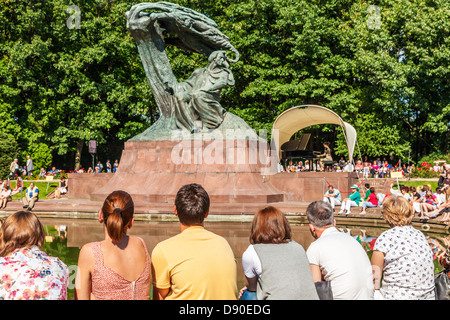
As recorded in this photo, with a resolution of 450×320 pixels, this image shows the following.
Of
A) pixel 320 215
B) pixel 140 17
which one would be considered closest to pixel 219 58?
pixel 140 17

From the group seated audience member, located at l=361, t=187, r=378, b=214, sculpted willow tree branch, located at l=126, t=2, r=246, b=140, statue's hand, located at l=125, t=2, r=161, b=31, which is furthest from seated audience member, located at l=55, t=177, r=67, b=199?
seated audience member, located at l=361, t=187, r=378, b=214

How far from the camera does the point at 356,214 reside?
1333 cm

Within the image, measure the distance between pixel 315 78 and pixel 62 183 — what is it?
17.5 metres

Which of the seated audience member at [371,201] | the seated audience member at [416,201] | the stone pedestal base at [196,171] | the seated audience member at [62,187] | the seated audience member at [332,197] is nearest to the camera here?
the seated audience member at [416,201]

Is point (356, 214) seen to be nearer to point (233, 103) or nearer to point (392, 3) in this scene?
point (233, 103)

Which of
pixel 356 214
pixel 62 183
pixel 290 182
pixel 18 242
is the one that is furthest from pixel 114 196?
pixel 62 183

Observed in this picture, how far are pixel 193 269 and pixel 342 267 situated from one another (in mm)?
1149

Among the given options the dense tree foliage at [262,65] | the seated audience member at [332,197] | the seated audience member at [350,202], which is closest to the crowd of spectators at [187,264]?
the seated audience member at [350,202]

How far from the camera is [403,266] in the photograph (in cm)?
371

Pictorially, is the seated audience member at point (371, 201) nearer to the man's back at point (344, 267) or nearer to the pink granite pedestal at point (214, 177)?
the pink granite pedestal at point (214, 177)

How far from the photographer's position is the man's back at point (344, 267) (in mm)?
Result: 3416

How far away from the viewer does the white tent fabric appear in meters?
23.4

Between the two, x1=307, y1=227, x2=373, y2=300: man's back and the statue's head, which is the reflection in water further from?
the statue's head

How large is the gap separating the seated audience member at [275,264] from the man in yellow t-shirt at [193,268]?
0.19 m
